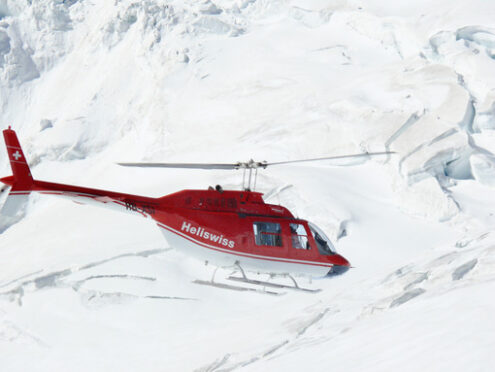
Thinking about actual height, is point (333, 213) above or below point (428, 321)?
below

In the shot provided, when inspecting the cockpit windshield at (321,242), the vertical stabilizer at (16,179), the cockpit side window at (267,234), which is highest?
the vertical stabilizer at (16,179)

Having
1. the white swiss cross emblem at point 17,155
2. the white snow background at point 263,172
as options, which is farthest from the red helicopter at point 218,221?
the white snow background at point 263,172

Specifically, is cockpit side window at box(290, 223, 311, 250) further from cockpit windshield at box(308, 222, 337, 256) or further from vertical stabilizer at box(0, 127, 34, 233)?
vertical stabilizer at box(0, 127, 34, 233)

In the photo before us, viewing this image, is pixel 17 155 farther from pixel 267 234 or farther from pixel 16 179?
pixel 267 234

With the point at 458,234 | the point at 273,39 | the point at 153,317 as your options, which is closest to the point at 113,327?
the point at 153,317

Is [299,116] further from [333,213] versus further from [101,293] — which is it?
[101,293]

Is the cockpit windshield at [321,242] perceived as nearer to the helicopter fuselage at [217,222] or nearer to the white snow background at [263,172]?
the helicopter fuselage at [217,222]
